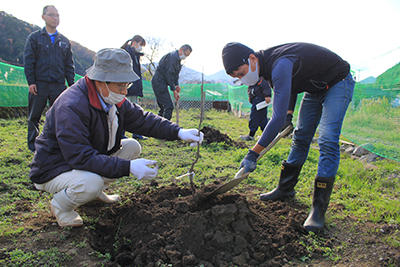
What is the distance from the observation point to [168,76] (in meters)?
5.96

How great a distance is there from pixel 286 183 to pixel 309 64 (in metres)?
1.34

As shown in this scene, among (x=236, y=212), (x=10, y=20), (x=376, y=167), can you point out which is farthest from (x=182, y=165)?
(x=10, y=20)

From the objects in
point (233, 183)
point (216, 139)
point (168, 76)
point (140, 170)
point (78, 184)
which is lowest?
point (216, 139)

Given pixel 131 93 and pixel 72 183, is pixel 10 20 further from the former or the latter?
pixel 72 183

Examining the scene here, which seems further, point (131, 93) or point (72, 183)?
point (131, 93)

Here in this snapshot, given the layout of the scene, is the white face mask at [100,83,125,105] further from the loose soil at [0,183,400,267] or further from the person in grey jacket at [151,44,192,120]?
the person in grey jacket at [151,44,192,120]

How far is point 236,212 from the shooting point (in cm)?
219

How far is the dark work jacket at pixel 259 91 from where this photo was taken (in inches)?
241

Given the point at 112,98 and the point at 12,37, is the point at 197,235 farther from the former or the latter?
the point at 12,37

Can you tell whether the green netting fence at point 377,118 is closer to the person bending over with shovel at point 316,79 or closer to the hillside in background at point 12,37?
the person bending over with shovel at point 316,79

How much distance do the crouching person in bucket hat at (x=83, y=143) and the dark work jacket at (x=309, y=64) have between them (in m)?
1.18

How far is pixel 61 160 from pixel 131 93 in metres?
3.65

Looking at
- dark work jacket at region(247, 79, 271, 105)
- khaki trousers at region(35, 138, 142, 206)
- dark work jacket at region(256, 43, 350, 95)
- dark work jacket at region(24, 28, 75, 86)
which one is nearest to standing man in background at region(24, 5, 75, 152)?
dark work jacket at region(24, 28, 75, 86)

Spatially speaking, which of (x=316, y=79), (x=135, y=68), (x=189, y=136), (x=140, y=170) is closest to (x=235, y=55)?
(x=316, y=79)
